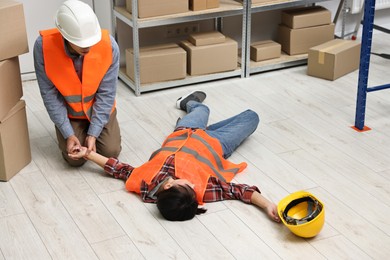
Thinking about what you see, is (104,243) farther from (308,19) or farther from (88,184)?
(308,19)

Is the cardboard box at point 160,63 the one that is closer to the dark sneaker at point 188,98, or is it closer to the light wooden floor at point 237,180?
the light wooden floor at point 237,180

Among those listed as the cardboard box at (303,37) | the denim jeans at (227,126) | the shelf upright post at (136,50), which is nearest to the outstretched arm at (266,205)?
the denim jeans at (227,126)

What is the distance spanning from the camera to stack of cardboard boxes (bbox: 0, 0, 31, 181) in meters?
3.12

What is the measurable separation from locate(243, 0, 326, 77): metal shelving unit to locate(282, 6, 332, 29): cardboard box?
68 millimetres

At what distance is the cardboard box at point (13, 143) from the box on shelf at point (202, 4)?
141cm

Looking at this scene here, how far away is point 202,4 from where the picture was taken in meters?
4.26

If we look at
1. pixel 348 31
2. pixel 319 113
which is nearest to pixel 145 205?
pixel 319 113

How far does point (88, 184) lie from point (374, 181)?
1394 mm

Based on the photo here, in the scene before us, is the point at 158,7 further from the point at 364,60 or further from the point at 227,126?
the point at 364,60

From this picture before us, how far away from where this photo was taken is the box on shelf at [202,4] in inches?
167

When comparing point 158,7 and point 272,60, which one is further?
point 272,60

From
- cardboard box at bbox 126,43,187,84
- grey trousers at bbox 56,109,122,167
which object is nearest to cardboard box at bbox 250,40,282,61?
cardboard box at bbox 126,43,187,84

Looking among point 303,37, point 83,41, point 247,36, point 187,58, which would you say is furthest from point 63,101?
point 303,37

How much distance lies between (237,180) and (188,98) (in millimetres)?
919
